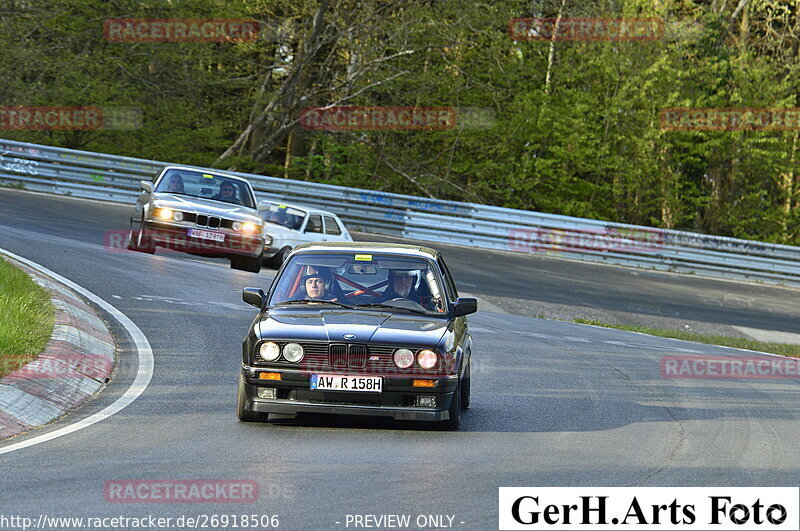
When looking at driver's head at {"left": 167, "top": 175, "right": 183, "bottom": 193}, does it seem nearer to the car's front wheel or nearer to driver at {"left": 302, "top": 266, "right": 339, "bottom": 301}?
A: driver at {"left": 302, "top": 266, "right": 339, "bottom": 301}

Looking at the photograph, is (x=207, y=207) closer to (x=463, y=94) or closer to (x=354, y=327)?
(x=354, y=327)

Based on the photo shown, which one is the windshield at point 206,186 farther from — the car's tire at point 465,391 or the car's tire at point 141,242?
the car's tire at point 465,391

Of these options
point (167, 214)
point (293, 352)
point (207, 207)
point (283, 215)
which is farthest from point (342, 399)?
point (283, 215)

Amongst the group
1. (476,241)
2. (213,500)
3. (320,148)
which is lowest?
(213,500)

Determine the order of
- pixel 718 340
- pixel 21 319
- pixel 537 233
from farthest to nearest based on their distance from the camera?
pixel 537 233 < pixel 718 340 < pixel 21 319

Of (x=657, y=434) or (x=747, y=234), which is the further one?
(x=747, y=234)

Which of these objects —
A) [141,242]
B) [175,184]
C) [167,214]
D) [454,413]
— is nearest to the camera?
[454,413]

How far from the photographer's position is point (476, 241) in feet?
99.0

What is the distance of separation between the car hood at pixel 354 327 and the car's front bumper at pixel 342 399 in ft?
0.92

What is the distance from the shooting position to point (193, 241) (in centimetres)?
1908

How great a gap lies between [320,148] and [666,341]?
21.2m

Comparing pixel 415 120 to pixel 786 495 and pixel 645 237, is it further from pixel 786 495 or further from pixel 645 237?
pixel 786 495

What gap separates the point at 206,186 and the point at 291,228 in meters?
3.88

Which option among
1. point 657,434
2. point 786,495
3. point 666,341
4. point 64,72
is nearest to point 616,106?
point 64,72
